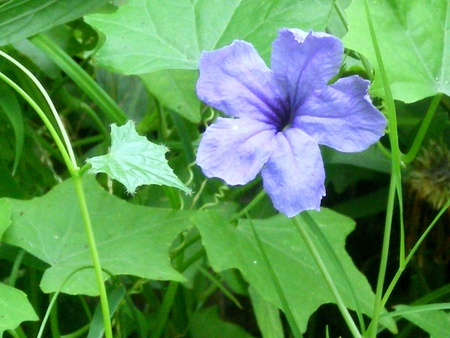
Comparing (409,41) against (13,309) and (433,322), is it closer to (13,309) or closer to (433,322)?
(433,322)

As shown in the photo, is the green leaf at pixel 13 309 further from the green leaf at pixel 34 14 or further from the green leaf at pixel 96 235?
the green leaf at pixel 34 14

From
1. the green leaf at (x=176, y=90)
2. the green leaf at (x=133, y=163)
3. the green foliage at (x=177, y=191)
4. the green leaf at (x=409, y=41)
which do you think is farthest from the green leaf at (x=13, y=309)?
the green leaf at (x=409, y=41)

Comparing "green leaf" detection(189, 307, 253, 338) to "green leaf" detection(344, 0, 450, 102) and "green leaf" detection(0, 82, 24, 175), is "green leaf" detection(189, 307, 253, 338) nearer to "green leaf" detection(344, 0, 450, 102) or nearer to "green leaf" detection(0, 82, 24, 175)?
"green leaf" detection(0, 82, 24, 175)

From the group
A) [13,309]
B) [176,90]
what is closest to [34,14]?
[176,90]

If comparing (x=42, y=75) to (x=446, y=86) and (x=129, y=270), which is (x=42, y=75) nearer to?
(x=129, y=270)

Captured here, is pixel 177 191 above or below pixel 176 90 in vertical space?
below

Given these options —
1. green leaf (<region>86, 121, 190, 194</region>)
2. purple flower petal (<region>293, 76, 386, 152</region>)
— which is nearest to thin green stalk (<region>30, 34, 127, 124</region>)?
green leaf (<region>86, 121, 190, 194</region>)

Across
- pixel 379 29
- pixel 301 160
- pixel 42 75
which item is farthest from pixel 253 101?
A: pixel 42 75
